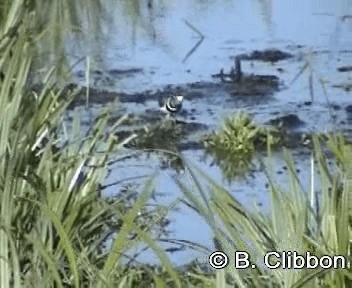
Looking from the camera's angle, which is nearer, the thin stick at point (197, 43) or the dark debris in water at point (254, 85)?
the dark debris in water at point (254, 85)

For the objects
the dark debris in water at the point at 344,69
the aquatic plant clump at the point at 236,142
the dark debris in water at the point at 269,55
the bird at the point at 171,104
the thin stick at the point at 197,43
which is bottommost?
the aquatic plant clump at the point at 236,142

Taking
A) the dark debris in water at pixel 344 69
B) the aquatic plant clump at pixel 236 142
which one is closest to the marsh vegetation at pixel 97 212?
the aquatic plant clump at pixel 236 142

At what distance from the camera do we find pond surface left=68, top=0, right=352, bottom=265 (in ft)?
23.0

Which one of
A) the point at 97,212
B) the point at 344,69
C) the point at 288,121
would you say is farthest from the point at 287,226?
the point at 344,69

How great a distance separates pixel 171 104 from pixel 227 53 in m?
1.69

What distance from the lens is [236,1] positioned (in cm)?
1059

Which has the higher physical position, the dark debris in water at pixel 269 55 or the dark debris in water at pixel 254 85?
the dark debris in water at pixel 269 55

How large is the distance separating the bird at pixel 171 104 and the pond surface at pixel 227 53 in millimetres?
81

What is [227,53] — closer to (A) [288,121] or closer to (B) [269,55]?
(B) [269,55]

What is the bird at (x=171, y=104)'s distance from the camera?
23.1 ft

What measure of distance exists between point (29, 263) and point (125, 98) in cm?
497

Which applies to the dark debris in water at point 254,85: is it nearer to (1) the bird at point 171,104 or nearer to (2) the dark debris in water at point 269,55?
(2) the dark debris in water at point 269,55

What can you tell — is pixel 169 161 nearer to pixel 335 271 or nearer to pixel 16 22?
pixel 16 22

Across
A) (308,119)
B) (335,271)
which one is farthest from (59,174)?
(308,119)
